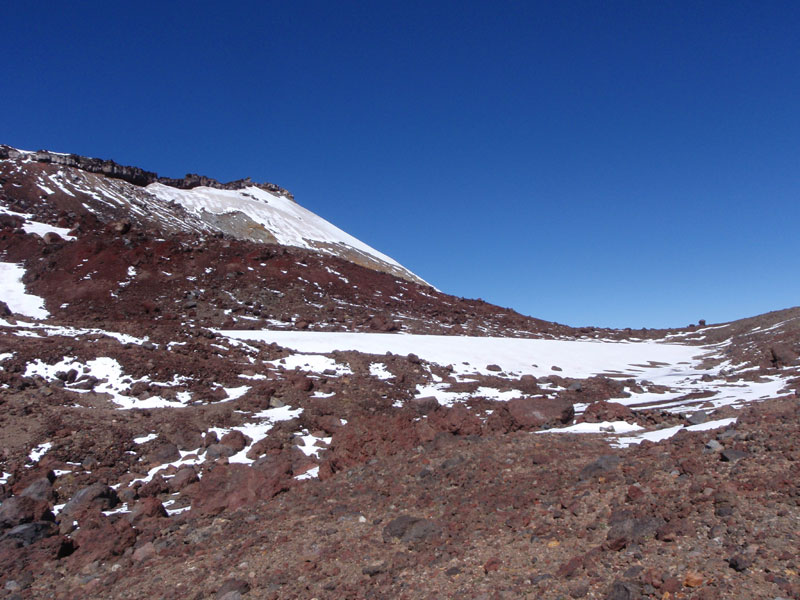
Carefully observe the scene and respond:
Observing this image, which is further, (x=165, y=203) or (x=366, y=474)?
(x=165, y=203)

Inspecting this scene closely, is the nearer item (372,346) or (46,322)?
(46,322)

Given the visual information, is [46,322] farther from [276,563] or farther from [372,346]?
[276,563]

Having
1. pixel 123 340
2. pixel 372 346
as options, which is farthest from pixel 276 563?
pixel 372 346

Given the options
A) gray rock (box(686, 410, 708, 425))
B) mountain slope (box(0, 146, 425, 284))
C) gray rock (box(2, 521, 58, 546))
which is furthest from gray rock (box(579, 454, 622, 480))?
mountain slope (box(0, 146, 425, 284))

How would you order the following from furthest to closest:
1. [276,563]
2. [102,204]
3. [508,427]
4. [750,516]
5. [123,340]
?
[102,204], [123,340], [508,427], [276,563], [750,516]

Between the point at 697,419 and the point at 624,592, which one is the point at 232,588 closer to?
the point at 624,592

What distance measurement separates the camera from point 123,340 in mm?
15797

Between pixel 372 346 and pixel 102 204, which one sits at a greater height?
pixel 102 204

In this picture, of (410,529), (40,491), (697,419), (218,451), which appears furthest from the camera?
(218,451)

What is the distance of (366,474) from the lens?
8.64 meters

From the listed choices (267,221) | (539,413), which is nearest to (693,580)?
(539,413)

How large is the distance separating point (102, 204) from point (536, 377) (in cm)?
3952

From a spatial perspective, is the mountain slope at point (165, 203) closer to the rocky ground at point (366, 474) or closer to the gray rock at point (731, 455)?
the rocky ground at point (366, 474)

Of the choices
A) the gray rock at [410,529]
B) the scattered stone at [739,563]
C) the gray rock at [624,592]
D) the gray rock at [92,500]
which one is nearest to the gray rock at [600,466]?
the gray rock at [410,529]
